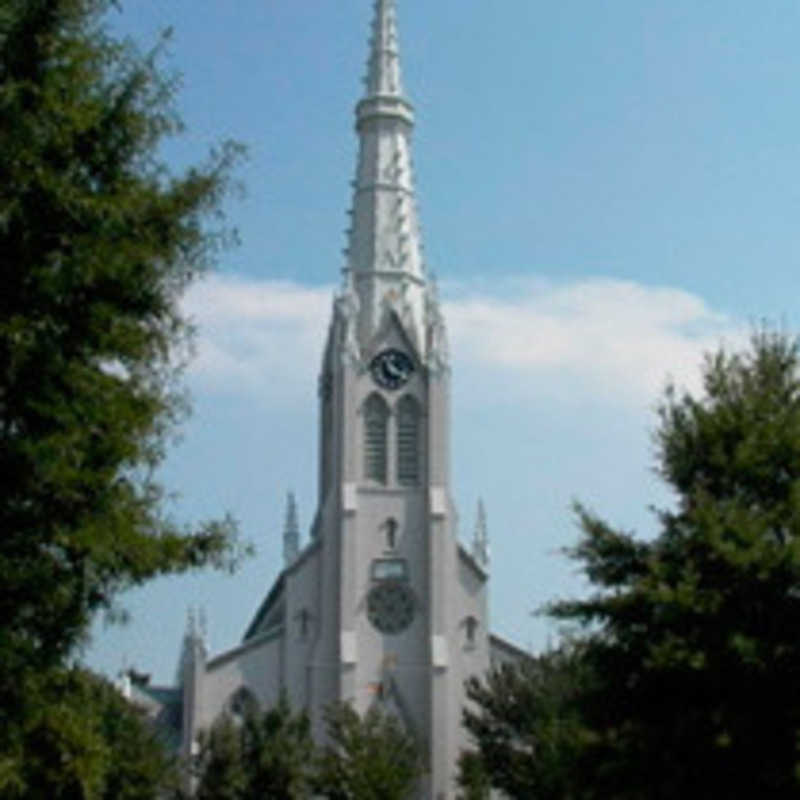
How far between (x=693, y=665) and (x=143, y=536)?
841 cm

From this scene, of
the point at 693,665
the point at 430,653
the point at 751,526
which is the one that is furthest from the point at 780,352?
the point at 430,653

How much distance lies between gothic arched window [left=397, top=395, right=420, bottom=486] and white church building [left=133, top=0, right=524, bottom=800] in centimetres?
7

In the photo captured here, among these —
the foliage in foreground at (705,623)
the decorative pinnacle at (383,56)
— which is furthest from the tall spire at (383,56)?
the foliage in foreground at (705,623)

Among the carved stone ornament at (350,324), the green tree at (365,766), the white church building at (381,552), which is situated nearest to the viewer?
the green tree at (365,766)

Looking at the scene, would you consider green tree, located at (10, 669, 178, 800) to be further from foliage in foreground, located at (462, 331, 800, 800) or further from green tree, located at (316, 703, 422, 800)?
green tree, located at (316, 703, 422, 800)

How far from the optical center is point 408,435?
245 feet

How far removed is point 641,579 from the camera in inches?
856

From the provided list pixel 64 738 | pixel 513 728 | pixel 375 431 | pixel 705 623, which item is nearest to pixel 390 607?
pixel 375 431

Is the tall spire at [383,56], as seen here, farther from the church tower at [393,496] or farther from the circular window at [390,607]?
the circular window at [390,607]

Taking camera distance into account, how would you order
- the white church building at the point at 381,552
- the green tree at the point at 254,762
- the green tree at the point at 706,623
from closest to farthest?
the green tree at the point at 706,623 → the green tree at the point at 254,762 → the white church building at the point at 381,552

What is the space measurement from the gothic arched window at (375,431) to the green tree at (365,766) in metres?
19.8

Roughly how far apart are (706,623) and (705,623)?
0.01m

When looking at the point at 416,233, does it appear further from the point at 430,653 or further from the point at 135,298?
the point at 135,298

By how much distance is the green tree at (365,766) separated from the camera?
50.0m
